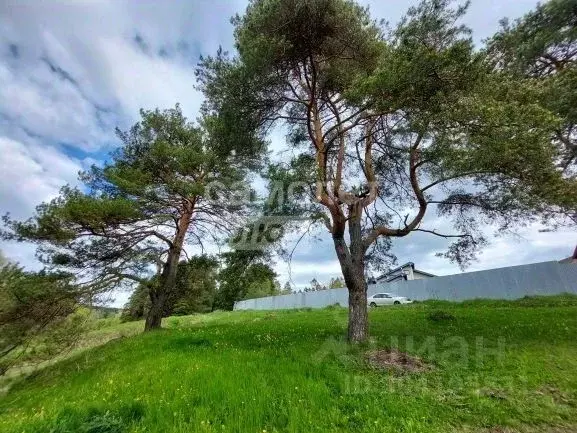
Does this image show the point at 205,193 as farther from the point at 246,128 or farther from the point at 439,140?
the point at 439,140

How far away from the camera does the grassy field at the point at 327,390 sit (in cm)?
433

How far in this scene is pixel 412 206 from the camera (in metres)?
10.5

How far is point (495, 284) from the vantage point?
21469 millimetres

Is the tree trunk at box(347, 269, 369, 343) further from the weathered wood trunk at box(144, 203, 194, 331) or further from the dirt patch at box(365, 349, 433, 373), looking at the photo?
the weathered wood trunk at box(144, 203, 194, 331)

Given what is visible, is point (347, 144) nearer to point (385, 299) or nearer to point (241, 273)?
point (241, 273)

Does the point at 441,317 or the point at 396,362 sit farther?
the point at 441,317

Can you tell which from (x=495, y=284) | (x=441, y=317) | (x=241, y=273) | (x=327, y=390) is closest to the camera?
(x=327, y=390)

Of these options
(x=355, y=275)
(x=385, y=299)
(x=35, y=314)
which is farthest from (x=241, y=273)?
(x=385, y=299)

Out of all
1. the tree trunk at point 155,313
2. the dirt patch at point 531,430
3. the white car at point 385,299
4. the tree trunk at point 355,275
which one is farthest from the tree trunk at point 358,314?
the white car at point 385,299

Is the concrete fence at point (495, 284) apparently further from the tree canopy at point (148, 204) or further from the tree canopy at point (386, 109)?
the tree canopy at point (148, 204)

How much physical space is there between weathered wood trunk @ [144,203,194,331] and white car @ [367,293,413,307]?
2046 cm

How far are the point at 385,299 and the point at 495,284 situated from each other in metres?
11.4

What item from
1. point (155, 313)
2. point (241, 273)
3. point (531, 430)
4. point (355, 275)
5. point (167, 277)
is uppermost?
point (167, 277)

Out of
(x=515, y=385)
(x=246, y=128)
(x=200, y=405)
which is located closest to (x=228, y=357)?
(x=200, y=405)
